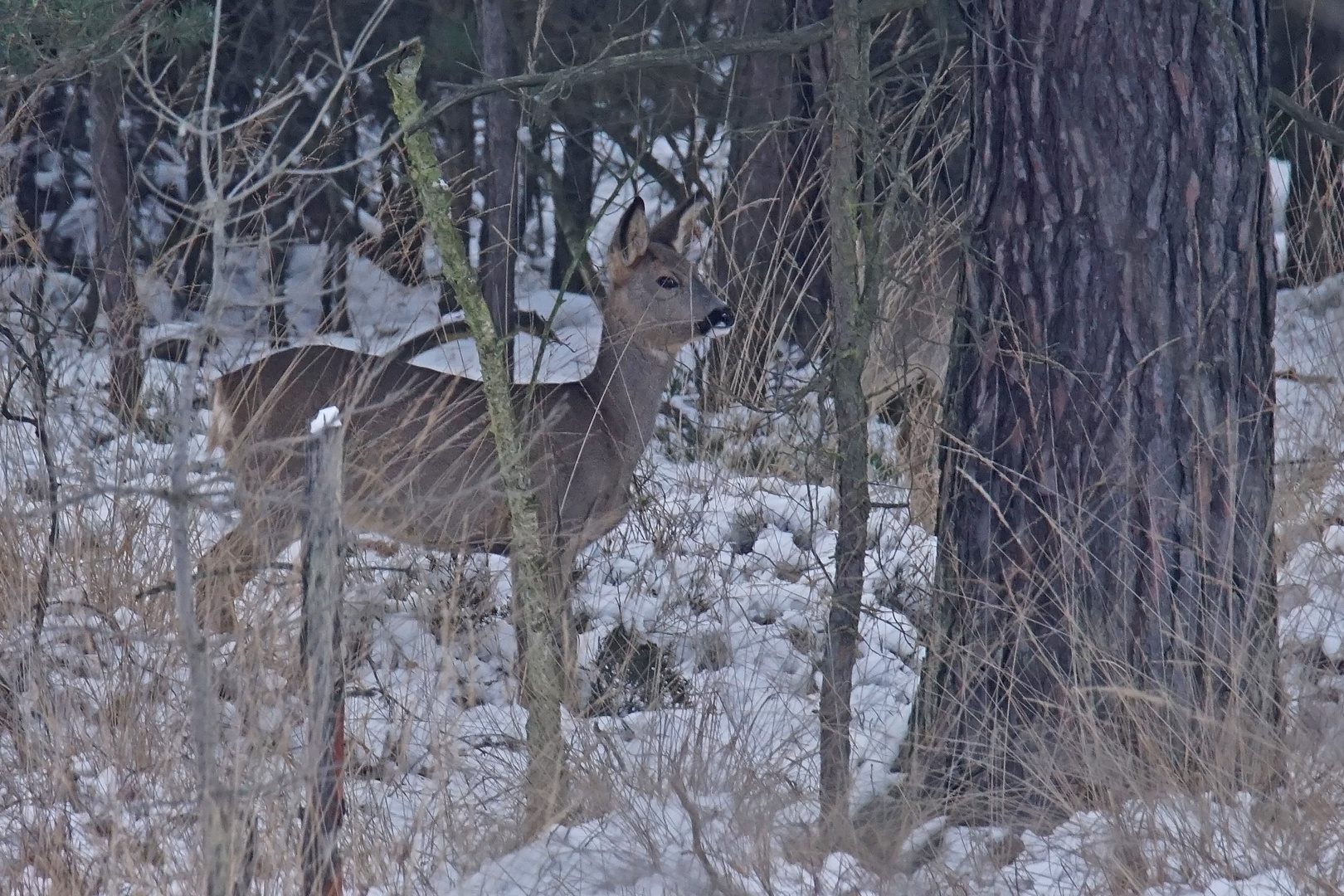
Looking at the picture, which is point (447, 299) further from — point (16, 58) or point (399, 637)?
point (399, 637)

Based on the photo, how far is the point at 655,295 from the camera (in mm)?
5555

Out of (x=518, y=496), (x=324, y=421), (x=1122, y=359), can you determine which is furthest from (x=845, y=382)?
(x=324, y=421)

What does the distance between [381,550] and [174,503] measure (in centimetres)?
326

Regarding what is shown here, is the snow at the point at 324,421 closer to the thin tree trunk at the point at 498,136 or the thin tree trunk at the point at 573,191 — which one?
→ the thin tree trunk at the point at 498,136

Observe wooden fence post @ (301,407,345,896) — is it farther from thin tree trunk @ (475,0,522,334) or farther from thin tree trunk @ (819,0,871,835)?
thin tree trunk @ (475,0,522,334)

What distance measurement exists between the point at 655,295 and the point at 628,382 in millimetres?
339

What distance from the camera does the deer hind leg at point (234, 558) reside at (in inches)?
149

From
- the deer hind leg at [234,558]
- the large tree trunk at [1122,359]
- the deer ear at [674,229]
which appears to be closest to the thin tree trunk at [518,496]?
the deer hind leg at [234,558]

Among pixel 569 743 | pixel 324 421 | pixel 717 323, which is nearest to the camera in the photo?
pixel 324 421

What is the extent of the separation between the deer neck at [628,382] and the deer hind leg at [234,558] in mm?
1168

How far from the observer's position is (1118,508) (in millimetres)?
3416

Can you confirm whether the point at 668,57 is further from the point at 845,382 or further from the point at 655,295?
the point at 655,295

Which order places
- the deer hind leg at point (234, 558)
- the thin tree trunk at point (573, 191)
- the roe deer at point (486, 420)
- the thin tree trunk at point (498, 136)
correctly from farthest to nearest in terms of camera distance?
1. the thin tree trunk at point (573, 191)
2. the thin tree trunk at point (498, 136)
3. the roe deer at point (486, 420)
4. the deer hind leg at point (234, 558)

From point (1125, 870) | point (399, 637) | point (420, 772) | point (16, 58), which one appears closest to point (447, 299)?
point (16, 58)
